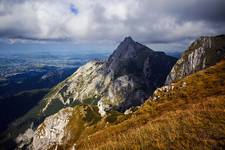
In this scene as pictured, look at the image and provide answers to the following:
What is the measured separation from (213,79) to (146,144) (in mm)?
95892


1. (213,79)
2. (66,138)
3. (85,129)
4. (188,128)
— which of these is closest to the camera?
(188,128)

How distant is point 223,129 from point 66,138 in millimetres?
Result: 179637

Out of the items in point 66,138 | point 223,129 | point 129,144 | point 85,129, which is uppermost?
point 223,129

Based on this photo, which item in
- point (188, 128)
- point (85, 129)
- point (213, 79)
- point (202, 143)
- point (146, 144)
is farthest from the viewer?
point (85, 129)

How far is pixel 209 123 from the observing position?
1762 centimetres

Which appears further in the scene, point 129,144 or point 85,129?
point 85,129

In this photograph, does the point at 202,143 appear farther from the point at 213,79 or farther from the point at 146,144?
the point at 213,79

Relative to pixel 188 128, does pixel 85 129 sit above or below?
below

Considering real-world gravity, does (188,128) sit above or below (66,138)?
above

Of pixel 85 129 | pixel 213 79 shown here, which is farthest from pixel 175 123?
pixel 85 129

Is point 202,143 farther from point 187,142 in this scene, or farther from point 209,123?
point 209,123

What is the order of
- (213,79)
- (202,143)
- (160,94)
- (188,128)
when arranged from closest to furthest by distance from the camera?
(202,143)
(188,128)
(213,79)
(160,94)

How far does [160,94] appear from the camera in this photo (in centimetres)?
11219

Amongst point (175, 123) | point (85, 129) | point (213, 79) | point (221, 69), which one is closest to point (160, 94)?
point (213, 79)
